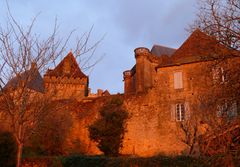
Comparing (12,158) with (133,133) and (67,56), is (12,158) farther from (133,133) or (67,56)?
(133,133)

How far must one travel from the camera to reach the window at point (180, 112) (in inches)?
722

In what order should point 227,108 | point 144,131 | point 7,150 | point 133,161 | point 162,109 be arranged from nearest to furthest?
point 227,108 < point 133,161 < point 7,150 < point 162,109 < point 144,131

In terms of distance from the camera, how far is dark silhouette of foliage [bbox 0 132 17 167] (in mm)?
12156

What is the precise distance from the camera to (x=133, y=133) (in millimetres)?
19234

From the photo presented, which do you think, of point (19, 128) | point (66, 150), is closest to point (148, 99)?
point (66, 150)

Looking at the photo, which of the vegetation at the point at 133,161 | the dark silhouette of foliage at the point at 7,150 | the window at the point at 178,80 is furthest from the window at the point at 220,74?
the window at the point at 178,80

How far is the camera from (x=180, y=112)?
18484 mm

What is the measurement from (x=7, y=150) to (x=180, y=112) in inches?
391

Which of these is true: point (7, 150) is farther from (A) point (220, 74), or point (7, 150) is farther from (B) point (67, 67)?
(A) point (220, 74)

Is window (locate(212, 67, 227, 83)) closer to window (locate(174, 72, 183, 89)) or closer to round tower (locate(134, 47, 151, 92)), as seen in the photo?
window (locate(174, 72, 183, 89))

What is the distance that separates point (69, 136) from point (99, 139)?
406cm

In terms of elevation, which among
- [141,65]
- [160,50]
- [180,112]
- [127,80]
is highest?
[160,50]

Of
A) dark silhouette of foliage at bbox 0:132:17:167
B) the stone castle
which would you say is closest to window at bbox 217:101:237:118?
dark silhouette of foliage at bbox 0:132:17:167

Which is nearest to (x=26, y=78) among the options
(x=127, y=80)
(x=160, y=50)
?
(x=127, y=80)
